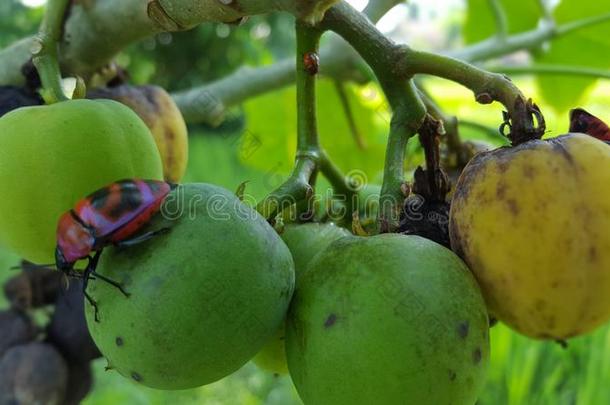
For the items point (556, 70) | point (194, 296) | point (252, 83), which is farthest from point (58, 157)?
point (556, 70)

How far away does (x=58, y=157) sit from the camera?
91 cm

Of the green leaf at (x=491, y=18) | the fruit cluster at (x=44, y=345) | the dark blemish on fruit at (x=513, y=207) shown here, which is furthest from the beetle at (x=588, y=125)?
the green leaf at (x=491, y=18)

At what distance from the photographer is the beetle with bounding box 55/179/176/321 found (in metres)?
0.86

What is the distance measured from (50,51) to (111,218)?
38cm

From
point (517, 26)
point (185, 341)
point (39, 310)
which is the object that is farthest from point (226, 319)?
point (517, 26)

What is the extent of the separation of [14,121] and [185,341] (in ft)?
1.19

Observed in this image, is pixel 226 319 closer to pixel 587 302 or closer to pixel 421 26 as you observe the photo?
pixel 587 302

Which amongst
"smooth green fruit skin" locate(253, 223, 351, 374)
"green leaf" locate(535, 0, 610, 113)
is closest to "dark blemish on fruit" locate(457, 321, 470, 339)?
"smooth green fruit skin" locate(253, 223, 351, 374)

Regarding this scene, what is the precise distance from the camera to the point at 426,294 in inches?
31.8

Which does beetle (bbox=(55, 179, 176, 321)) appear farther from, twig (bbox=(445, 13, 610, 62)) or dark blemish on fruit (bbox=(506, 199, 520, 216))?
twig (bbox=(445, 13, 610, 62))

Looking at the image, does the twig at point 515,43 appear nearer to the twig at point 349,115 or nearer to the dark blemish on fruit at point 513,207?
the twig at point 349,115

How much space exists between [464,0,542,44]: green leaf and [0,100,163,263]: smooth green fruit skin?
6.21 feet

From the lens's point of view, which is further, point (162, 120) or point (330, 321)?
point (162, 120)

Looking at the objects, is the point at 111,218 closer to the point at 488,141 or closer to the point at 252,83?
the point at 252,83
